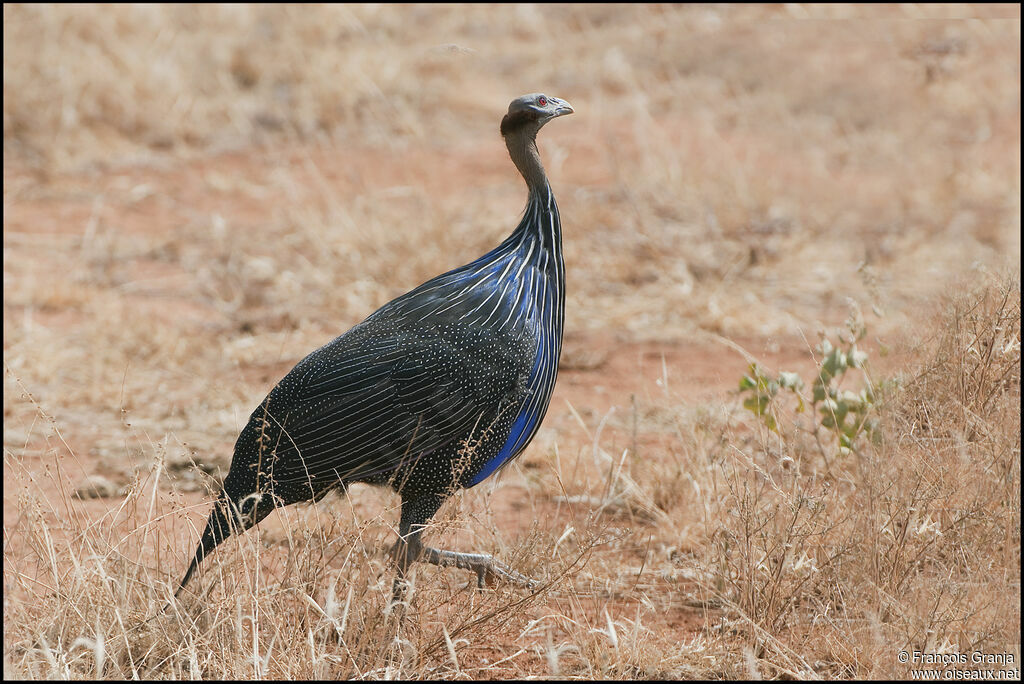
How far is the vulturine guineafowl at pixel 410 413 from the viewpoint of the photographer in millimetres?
2980

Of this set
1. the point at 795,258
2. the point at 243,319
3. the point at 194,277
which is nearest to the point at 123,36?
the point at 194,277

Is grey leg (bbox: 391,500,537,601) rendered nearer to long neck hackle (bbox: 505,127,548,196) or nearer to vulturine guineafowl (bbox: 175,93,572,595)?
vulturine guineafowl (bbox: 175,93,572,595)

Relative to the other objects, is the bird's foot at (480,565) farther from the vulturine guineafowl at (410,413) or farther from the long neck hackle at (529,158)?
the long neck hackle at (529,158)

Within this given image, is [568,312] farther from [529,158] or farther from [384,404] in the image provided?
[384,404]

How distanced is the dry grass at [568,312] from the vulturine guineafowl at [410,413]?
0.11m

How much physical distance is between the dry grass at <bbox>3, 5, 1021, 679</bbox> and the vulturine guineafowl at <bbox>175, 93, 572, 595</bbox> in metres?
0.11

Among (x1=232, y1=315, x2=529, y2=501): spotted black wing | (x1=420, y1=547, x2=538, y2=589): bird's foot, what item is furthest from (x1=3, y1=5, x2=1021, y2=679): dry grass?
(x1=232, y1=315, x2=529, y2=501): spotted black wing

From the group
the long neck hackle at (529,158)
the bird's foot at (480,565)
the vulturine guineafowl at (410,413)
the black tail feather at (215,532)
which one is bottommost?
the bird's foot at (480,565)

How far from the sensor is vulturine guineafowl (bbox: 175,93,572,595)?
2980 millimetres

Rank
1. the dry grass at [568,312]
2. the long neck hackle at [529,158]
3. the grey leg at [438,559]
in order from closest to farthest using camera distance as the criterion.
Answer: the dry grass at [568,312]
the grey leg at [438,559]
the long neck hackle at [529,158]

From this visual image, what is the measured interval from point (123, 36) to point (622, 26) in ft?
18.4

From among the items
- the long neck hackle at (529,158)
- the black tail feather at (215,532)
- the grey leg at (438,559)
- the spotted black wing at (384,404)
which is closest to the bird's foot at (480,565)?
the grey leg at (438,559)

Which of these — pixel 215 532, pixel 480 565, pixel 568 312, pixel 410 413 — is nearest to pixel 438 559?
pixel 480 565

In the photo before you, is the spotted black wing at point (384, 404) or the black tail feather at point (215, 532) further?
the spotted black wing at point (384, 404)
